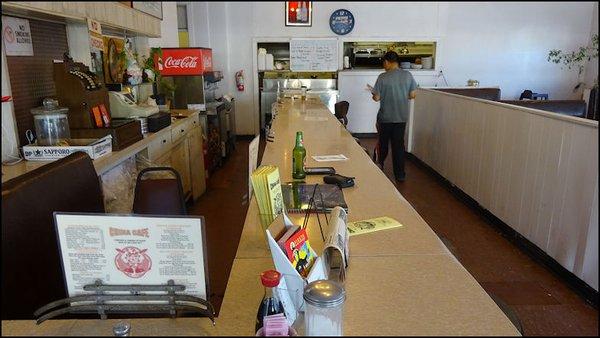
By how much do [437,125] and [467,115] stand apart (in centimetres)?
86

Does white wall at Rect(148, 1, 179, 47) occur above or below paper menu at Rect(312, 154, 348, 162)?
above

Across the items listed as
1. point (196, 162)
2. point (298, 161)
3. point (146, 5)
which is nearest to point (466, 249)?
point (298, 161)

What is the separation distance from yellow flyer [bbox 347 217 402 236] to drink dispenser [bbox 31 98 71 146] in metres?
1.91

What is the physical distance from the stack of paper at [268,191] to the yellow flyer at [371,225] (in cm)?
29

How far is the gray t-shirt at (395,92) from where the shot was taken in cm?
499

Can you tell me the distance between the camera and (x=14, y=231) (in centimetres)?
136

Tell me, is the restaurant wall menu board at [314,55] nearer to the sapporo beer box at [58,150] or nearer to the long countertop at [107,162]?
the long countertop at [107,162]

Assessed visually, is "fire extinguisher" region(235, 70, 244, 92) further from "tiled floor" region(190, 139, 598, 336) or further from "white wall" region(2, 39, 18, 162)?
"white wall" region(2, 39, 18, 162)

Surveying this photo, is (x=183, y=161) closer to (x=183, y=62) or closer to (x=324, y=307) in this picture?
(x=183, y=62)

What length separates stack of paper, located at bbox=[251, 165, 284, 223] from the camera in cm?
157

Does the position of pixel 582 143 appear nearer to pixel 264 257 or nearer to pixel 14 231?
pixel 264 257

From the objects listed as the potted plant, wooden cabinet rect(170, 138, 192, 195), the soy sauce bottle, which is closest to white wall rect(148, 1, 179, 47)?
wooden cabinet rect(170, 138, 192, 195)

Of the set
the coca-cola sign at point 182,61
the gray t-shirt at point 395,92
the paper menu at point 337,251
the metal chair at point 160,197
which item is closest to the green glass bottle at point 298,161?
the metal chair at point 160,197

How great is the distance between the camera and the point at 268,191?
1.58 meters
